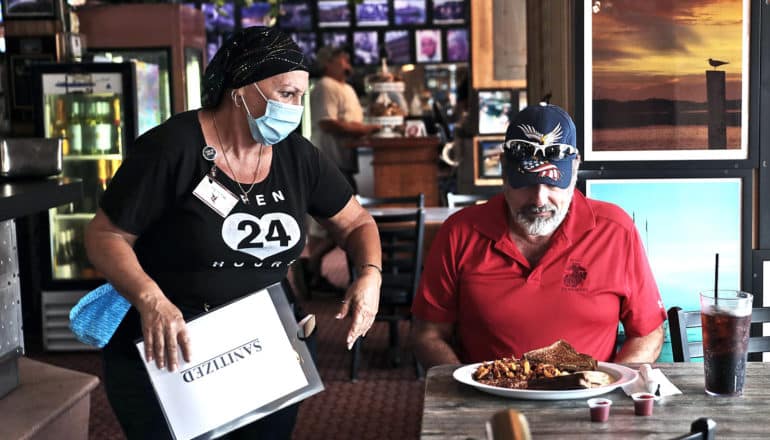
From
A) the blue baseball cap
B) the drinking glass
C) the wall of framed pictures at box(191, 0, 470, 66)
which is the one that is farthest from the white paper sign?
the wall of framed pictures at box(191, 0, 470, 66)

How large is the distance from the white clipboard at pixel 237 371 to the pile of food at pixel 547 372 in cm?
48

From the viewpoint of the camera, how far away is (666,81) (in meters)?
3.31

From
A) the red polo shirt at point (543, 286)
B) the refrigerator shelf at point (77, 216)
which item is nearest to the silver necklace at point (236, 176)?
the red polo shirt at point (543, 286)

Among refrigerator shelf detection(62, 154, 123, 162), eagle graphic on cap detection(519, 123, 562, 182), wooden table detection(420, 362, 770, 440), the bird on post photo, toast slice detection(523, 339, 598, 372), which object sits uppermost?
the bird on post photo

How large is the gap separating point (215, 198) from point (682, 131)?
64.6 inches

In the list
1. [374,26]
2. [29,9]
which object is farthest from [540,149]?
[374,26]

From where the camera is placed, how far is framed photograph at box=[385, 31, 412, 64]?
14773 millimetres

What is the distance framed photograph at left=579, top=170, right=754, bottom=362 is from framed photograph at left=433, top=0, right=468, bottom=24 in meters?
11.6

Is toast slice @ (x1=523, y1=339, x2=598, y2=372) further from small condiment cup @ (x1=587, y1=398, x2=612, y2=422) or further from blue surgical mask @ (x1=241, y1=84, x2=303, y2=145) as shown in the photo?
blue surgical mask @ (x1=241, y1=84, x2=303, y2=145)

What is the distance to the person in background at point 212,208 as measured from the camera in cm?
246

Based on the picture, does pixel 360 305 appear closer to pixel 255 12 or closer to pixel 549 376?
pixel 549 376

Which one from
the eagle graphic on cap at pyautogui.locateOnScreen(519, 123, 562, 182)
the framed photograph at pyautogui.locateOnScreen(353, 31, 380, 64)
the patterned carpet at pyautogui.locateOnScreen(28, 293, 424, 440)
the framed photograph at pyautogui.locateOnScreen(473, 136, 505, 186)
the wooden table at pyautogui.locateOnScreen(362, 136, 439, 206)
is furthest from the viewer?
the framed photograph at pyautogui.locateOnScreen(353, 31, 380, 64)

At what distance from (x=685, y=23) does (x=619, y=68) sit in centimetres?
25

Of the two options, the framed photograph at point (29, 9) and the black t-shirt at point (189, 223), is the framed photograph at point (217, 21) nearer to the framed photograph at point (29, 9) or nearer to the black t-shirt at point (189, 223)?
the framed photograph at point (29, 9)
